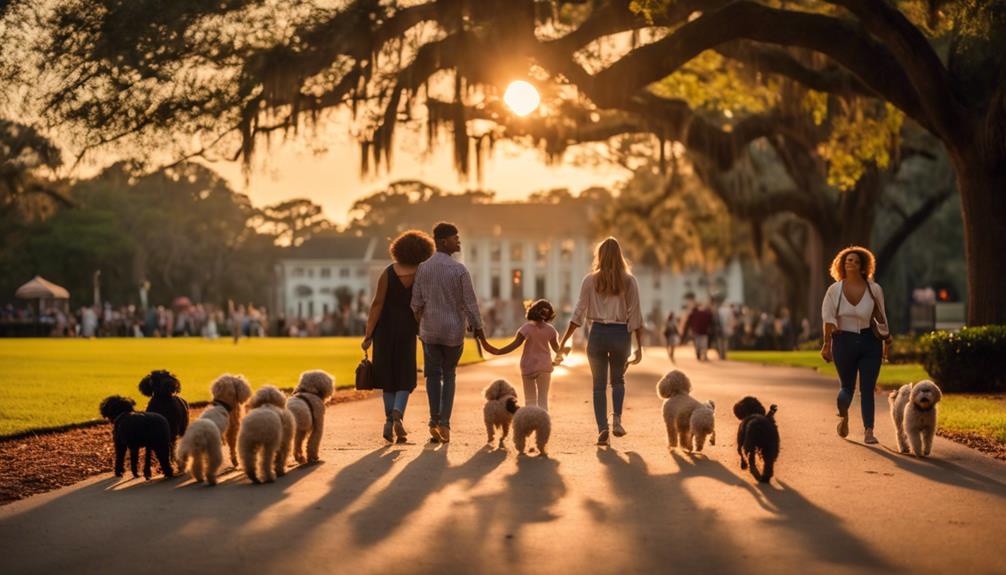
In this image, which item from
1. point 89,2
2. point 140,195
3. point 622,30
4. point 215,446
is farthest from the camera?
point 140,195

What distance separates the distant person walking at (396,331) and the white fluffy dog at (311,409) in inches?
58.3

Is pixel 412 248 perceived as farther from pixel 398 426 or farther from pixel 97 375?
pixel 97 375

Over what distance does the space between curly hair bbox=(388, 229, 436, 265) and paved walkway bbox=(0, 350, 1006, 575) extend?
1.60 metres

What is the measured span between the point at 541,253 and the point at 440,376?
10252cm

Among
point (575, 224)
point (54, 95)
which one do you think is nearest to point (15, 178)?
point (54, 95)

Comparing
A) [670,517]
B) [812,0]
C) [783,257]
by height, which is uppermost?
[812,0]

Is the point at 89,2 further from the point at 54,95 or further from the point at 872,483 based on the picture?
the point at 872,483

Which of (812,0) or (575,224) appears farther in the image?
(575,224)

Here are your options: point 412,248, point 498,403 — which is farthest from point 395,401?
point 412,248

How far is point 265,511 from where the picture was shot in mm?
7414

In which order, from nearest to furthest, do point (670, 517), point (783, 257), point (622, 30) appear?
1. point (670, 517)
2. point (622, 30)
3. point (783, 257)

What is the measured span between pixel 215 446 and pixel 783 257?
38.3 metres

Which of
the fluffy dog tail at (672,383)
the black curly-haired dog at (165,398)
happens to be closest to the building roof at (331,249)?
the fluffy dog tail at (672,383)

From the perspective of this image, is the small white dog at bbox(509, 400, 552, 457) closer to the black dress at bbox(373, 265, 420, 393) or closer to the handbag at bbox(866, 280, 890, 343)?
the black dress at bbox(373, 265, 420, 393)
